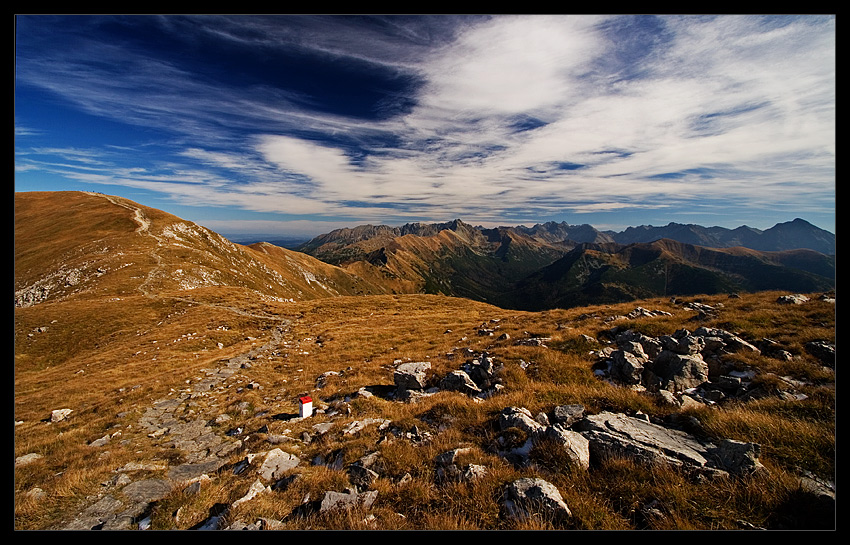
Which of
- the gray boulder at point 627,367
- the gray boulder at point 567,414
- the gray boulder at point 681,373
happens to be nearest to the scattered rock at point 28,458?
the gray boulder at point 567,414

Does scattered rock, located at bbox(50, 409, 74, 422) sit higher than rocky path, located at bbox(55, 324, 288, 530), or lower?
lower

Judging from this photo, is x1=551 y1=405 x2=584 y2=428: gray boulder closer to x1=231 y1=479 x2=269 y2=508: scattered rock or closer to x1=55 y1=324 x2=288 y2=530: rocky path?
x1=231 y1=479 x2=269 y2=508: scattered rock

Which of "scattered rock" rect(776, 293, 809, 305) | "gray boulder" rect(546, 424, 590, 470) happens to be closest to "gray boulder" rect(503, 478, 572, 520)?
"gray boulder" rect(546, 424, 590, 470)

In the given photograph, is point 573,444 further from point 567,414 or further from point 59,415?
point 59,415

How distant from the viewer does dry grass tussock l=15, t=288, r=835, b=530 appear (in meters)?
4.85

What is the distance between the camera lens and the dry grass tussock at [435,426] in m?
4.85

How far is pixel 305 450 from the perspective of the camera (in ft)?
29.5

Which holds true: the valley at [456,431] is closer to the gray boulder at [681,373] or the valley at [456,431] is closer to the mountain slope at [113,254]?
the gray boulder at [681,373]
